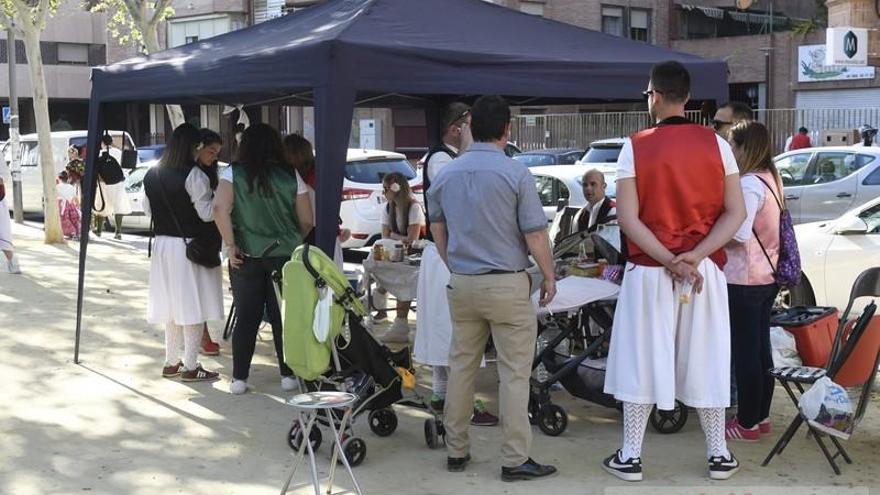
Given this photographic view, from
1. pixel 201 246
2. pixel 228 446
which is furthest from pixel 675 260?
pixel 201 246

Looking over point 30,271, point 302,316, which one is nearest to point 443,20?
point 302,316

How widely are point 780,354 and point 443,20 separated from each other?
3009mm

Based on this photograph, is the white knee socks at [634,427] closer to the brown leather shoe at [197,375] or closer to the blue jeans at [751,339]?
the blue jeans at [751,339]

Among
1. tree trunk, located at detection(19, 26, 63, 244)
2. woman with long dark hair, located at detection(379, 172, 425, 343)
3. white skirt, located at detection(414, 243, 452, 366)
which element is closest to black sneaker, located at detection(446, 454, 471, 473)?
white skirt, located at detection(414, 243, 452, 366)

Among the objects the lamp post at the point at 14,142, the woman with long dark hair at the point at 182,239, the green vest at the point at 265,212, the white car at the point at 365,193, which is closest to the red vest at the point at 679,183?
the green vest at the point at 265,212

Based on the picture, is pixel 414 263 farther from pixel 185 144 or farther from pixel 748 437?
pixel 748 437

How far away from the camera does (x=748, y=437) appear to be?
6.16m

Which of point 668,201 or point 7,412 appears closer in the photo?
point 668,201

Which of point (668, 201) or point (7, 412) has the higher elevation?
point (668, 201)

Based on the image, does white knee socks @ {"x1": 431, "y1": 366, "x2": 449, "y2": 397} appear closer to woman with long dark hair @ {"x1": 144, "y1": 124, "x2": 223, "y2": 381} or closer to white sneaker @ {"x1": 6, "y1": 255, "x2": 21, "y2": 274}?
woman with long dark hair @ {"x1": 144, "y1": 124, "x2": 223, "y2": 381}

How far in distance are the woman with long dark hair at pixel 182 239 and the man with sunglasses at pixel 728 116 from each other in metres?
3.35

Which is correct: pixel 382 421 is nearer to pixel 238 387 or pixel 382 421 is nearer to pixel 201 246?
pixel 238 387

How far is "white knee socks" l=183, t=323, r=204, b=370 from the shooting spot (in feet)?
25.3

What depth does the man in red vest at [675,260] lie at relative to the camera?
17.2ft
